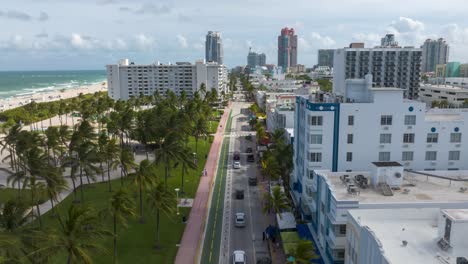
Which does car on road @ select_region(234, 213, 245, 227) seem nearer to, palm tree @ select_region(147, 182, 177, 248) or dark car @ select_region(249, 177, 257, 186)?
palm tree @ select_region(147, 182, 177, 248)

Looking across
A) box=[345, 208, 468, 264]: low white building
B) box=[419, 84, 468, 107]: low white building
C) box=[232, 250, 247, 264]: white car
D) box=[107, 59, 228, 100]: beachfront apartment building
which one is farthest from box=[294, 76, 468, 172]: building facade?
box=[107, 59, 228, 100]: beachfront apartment building

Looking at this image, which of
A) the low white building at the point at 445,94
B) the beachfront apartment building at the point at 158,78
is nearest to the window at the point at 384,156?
the low white building at the point at 445,94

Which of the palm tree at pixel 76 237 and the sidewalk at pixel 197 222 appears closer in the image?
the palm tree at pixel 76 237

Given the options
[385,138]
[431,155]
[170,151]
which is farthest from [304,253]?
[170,151]

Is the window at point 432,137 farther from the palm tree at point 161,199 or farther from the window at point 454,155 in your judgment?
the palm tree at point 161,199

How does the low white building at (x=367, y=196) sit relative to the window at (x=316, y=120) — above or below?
below

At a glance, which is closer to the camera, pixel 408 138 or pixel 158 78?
pixel 408 138

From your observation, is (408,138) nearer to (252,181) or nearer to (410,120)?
(410,120)
